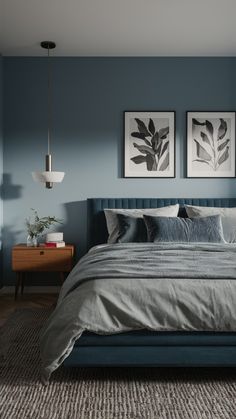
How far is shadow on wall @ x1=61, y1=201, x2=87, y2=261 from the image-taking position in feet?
19.0

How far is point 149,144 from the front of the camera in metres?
5.76

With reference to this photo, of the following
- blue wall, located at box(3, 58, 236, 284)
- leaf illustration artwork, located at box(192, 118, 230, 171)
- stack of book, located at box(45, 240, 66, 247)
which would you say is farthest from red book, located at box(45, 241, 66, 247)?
leaf illustration artwork, located at box(192, 118, 230, 171)

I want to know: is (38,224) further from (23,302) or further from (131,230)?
(131,230)

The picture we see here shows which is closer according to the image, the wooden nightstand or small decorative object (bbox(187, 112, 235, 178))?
the wooden nightstand

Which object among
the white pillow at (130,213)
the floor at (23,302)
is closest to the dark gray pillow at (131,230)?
the white pillow at (130,213)

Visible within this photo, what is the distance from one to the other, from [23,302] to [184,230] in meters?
1.88

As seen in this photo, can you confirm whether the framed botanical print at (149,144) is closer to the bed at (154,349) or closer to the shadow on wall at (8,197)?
the shadow on wall at (8,197)

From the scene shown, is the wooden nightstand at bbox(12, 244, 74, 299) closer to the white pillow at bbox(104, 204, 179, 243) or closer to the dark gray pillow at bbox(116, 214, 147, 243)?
the white pillow at bbox(104, 204, 179, 243)

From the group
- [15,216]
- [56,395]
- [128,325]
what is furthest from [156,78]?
[56,395]

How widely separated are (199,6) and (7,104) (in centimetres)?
254

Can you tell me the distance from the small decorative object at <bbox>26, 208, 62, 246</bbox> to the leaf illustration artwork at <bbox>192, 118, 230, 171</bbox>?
5.96 feet

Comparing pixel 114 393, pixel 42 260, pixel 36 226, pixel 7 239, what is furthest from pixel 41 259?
pixel 114 393

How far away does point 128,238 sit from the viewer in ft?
16.7

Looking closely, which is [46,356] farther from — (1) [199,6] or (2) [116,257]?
(1) [199,6]
